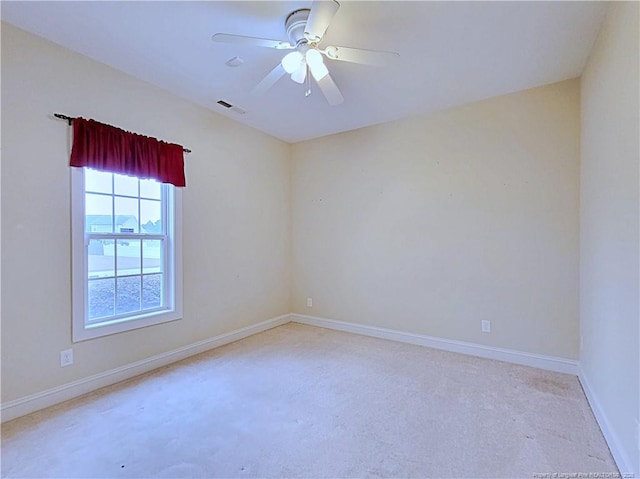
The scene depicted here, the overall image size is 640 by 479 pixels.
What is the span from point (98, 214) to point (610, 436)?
12.5 feet

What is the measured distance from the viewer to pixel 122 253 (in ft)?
9.18

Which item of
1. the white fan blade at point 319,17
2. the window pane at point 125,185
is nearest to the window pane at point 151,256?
the window pane at point 125,185

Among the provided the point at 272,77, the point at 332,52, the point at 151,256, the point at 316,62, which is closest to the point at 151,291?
the point at 151,256

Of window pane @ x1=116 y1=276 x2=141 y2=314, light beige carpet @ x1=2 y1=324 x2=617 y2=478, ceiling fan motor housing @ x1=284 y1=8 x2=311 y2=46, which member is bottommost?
light beige carpet @ x1=2 y1=324 x2=617 y2=478

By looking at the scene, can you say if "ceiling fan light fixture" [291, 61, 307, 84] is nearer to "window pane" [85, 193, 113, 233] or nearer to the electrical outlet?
"window pane" [85, 193, 113, 233]

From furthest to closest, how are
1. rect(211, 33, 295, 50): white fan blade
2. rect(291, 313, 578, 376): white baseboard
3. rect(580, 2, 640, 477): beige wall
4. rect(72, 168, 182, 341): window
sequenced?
rect(291, 313, 578, 376): white baseboard
rect(72, 168, 182, 341): window
rect(211, 33, 295, 50): white fan blade
rect(580, 2, 640, 477): beige wall

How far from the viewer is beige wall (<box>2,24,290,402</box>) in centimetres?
215

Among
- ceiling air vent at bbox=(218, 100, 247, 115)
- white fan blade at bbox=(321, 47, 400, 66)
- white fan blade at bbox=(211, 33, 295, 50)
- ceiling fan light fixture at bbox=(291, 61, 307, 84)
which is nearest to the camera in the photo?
white fan blade at bbox=(211, 33, 295, 50)

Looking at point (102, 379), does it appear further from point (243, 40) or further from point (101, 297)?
point (243, 40)

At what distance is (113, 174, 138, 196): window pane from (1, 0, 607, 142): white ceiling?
0.90 metres

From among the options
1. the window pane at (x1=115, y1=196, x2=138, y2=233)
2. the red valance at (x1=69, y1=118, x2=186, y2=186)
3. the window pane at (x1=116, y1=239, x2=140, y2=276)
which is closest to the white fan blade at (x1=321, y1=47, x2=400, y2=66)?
the red valance at (x1=69, y1=118, x2=186, y2=186)

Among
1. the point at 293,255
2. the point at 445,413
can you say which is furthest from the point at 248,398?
the point at 293,255

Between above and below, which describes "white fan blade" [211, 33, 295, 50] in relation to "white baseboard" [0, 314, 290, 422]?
above

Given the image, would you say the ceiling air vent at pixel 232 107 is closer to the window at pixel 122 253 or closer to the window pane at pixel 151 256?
the window at pixel 122 253
